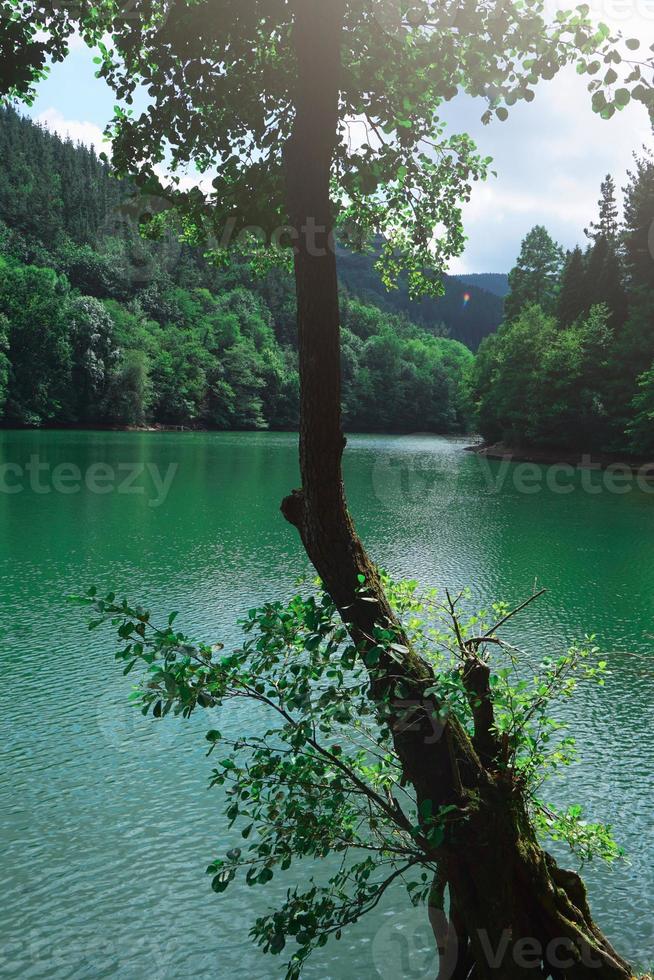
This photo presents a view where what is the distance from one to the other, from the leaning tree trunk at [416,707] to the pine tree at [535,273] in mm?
60433

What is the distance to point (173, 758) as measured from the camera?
7.23 metres

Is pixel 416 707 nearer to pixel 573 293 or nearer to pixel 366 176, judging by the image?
pixel 366 176

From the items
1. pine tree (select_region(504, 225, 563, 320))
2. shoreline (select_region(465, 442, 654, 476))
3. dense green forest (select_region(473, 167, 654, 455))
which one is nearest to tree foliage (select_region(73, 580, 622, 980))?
dense green forest (select_region(473, 167, 654, 455))

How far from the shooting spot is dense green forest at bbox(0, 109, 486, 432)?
67688 mm

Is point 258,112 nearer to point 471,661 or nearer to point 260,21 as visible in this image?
point 260,21

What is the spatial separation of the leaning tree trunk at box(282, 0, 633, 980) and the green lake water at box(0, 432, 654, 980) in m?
1.74

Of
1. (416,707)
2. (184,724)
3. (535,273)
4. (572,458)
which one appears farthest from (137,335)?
(416,707)

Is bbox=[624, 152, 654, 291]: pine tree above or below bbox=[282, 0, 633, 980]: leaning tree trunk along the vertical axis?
above

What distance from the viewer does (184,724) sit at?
26.3 ft

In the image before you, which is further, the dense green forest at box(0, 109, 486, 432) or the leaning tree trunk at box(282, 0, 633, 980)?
the dense green forest at box(0, 109, 486, 432)

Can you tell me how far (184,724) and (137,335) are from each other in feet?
247

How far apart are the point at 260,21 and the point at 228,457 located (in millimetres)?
39616

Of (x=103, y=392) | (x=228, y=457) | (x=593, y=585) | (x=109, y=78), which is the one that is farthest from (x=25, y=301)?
(x=109, y=78)

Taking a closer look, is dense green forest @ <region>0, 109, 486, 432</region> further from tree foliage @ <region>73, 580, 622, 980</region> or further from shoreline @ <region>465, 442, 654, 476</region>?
tree foliage @ <region>73, 580, 622, 980</region>
